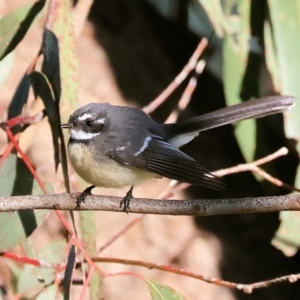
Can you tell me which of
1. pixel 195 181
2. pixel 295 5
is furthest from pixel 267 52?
→ pixel 195 181

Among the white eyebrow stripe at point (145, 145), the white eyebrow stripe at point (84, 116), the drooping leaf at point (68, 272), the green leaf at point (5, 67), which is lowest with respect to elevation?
the drooping leaf at point (68, 272)

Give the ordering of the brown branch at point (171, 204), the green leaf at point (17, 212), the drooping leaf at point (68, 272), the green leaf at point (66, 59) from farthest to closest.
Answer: the green leaf at point (66, 59) → the green leaf at point (17, 212) → the drooping leaf at point (68, 272) → the brown branch at point (171, 204)

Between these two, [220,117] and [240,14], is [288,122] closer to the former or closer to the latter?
[220,117]

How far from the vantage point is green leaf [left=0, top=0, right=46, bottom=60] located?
71.0 inches

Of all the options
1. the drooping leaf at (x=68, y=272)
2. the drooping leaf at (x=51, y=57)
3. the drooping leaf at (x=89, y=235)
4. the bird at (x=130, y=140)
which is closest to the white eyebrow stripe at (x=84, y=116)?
the bird at (x=130, y=140)

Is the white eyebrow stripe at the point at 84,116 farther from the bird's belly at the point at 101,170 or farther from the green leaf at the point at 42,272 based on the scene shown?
the green leaf at the point at 42,272

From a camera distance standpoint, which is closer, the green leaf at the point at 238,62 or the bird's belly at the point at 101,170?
the bird's belly at the point at 101,170

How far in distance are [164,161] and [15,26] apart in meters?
0.68

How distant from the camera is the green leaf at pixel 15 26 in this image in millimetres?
1804

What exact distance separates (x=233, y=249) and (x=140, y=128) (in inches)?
35.3

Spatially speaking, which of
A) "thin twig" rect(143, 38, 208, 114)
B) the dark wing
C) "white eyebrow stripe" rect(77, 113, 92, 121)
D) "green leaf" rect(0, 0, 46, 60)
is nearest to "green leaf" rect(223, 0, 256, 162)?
"thin twig" rect(143, 38, 208, 114)

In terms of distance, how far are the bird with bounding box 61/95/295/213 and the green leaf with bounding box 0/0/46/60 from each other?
32 centimetres

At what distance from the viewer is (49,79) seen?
5.55 feet

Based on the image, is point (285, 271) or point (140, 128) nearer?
point (140, 128)
